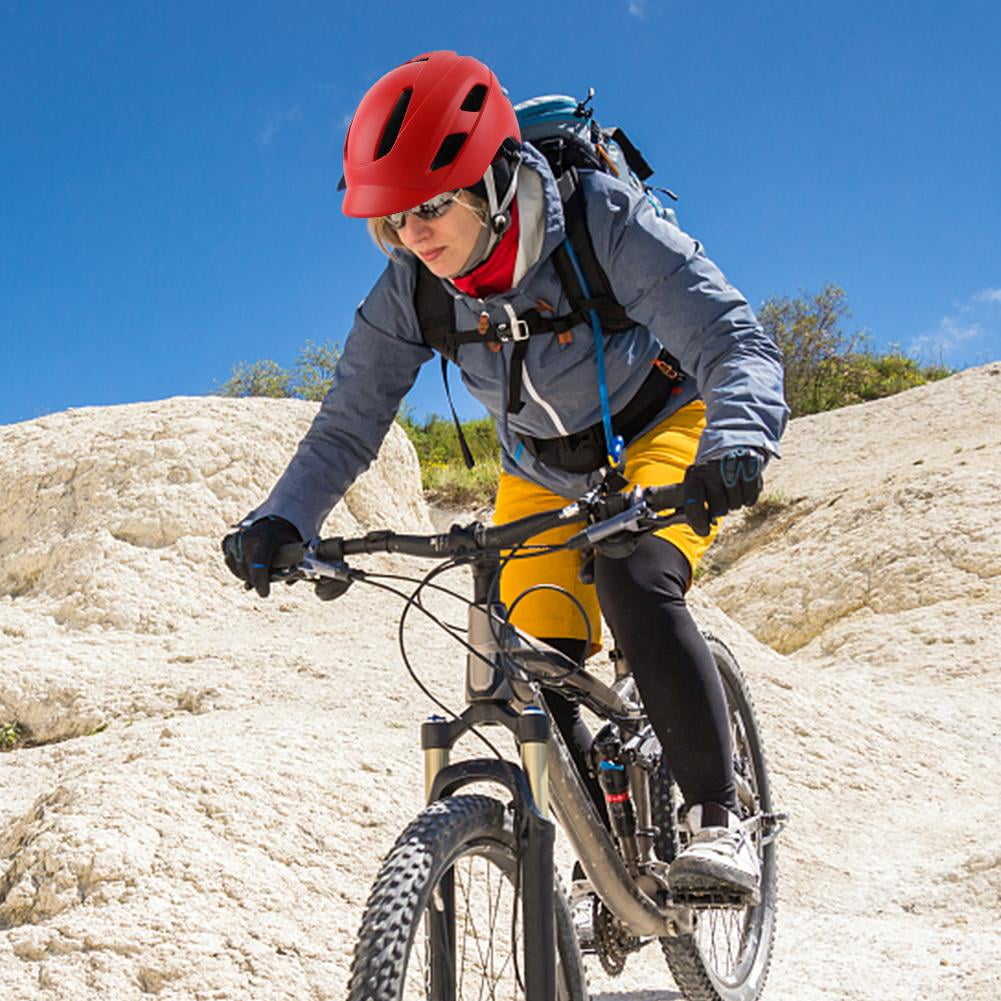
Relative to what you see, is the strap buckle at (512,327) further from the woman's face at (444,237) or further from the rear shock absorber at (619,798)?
the rear shock absorber at (619,798)

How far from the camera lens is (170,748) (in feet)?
14.6

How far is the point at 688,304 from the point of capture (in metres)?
2.66

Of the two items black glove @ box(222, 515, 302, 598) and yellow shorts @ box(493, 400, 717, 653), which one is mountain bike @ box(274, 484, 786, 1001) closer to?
black glove @ box(222, 515, 302, 598)

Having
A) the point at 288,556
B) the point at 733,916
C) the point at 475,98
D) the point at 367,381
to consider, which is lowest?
the point at 733,916

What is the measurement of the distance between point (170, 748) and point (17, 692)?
1603 mm

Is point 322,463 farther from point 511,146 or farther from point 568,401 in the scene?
point 511,146

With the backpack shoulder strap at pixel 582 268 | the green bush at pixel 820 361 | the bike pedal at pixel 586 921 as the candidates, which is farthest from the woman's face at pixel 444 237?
the green bush at pixel 820 361

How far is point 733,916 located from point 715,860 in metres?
1.43

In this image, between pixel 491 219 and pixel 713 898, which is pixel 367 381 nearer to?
pixel 491 219

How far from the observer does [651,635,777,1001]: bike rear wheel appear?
3.08 m

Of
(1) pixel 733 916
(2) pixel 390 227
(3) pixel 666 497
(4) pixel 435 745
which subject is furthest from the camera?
(1) pixel 733 916

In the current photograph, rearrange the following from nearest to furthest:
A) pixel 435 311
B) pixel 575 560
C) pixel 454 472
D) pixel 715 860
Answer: pixel 715 860 < pixel 435 311 < pixel 575 560 < pixel 454 472

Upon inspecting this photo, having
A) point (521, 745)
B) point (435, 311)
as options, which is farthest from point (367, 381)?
point (521, 745)

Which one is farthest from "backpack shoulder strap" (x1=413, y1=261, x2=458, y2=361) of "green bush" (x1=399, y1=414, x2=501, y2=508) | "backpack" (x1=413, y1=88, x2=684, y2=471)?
"green bush" (x1=399, y1=414, x2=501, y2=508)
